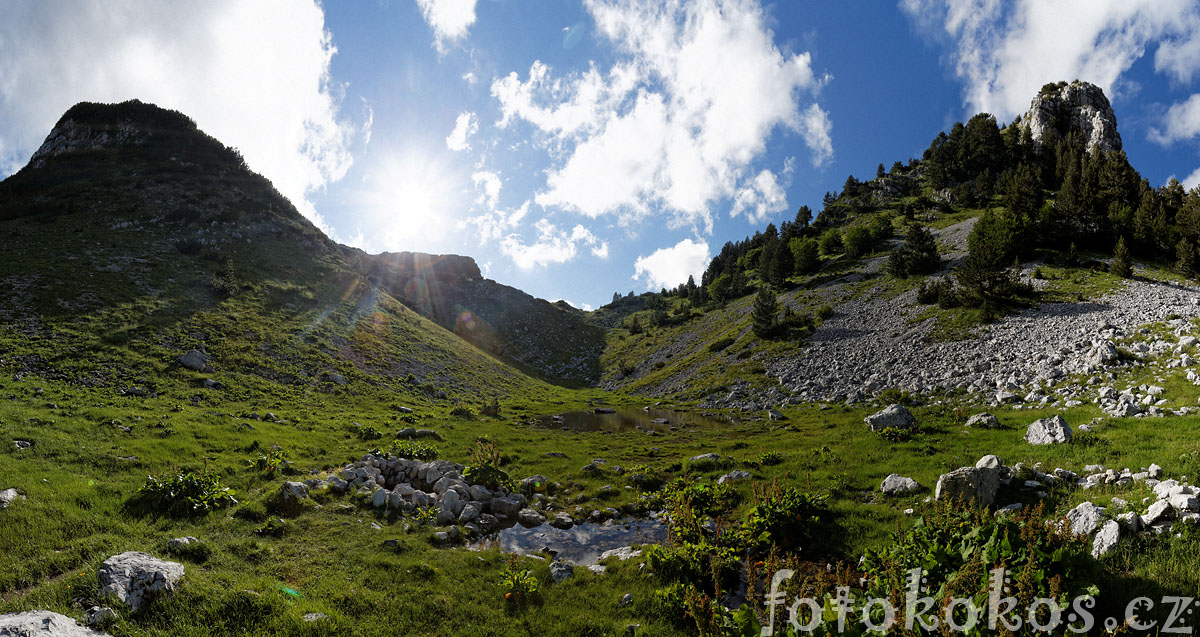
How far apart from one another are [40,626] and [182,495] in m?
8.44

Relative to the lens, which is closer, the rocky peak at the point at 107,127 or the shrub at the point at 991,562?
the shrub at the point at 991,562

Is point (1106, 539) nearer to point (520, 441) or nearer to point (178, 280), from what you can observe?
point (520, 441)

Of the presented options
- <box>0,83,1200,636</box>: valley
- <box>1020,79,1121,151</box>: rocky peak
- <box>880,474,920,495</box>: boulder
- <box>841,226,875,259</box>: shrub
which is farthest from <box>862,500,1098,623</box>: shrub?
<box>1020,79,1121,151</box>: rocky peak

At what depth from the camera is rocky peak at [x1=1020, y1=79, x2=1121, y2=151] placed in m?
123

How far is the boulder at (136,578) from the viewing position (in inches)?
357

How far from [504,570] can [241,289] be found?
49.7m

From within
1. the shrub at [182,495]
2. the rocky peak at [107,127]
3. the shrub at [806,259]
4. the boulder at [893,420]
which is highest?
the shrub at [806,259]

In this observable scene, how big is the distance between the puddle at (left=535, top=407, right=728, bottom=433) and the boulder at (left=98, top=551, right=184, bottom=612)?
102ft

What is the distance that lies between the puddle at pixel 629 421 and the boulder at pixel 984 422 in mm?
19353

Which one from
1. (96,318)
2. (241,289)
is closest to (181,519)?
(96,318)

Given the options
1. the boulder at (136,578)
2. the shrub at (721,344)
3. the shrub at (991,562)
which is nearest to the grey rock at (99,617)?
the boulder at (136,578)

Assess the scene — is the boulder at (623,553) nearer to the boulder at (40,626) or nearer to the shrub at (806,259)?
the boulder at (40,626)

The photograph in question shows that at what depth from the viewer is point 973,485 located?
11883mm

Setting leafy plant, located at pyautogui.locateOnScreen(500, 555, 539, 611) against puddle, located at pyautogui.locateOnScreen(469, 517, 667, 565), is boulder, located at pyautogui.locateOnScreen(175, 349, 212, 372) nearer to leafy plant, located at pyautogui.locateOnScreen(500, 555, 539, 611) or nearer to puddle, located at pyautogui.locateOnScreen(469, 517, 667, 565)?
puddle, located at pyautogui.locateOnScreen(469, 517, 667, 565)
